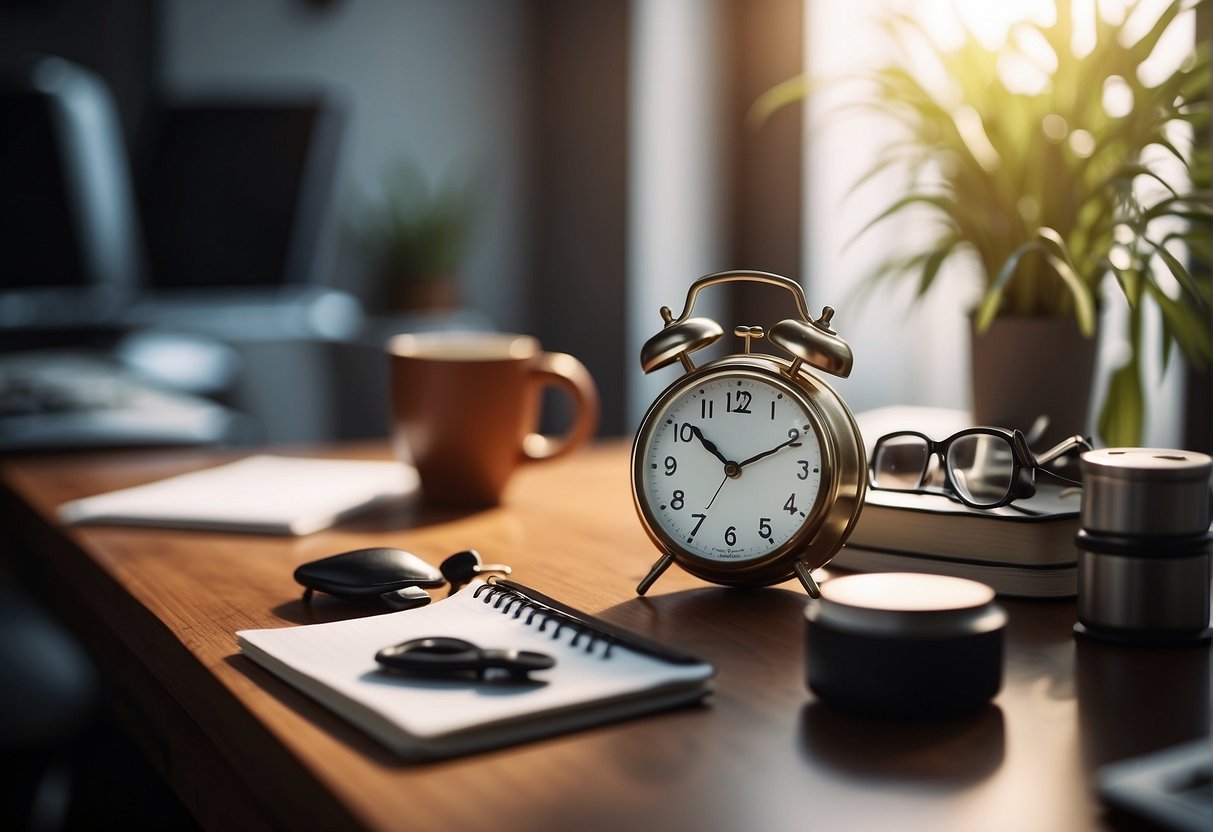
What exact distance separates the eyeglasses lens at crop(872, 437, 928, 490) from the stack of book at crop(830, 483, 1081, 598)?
0.03 m

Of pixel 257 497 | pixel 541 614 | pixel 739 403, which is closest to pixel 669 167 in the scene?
pixel 257 497

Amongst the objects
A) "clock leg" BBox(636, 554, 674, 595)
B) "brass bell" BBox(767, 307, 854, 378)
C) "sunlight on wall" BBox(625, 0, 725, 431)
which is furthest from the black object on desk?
"sunlight on wall" BBox(625, 0, 725, 431)

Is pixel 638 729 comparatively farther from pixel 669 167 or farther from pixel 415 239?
A: pixel 415 239

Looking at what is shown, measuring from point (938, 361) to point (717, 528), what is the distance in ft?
6.14

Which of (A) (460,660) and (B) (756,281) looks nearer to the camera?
(A) (460,660)

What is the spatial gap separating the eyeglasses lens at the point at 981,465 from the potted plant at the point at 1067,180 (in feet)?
0.35

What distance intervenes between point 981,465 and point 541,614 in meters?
0.36

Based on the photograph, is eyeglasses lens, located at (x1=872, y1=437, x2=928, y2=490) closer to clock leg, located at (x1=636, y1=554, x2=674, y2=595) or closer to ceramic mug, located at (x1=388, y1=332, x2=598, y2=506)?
clock leg, located at (x1=636, y1=554, x2=674, y2=595)

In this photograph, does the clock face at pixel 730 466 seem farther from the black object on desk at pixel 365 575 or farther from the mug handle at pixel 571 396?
the mug handle at pixel 571 396

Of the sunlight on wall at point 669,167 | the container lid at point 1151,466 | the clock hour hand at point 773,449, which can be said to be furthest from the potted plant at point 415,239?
the container lid at point 1151,466

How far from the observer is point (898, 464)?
0.85m

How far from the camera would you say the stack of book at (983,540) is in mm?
738

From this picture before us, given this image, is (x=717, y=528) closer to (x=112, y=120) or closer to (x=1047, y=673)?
(x=1047, y=673)

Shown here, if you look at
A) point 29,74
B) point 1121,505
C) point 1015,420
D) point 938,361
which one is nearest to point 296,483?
point 1015,420
